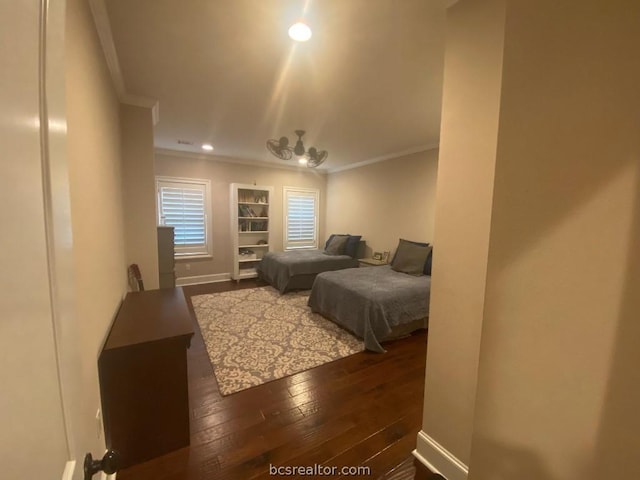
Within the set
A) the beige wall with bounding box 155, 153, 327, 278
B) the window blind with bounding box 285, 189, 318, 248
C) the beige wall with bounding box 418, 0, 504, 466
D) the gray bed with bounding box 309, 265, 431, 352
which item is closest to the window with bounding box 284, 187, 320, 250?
the window blind with bounding box 285, 189, 318, 248

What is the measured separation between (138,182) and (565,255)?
10.0ft

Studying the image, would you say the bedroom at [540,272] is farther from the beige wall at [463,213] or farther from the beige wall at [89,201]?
the beige wall at [463,213]

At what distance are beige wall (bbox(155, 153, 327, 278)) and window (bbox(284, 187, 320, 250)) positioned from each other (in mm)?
151

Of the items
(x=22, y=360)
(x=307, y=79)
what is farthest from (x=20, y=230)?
(x=307, y=79)

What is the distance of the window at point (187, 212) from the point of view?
467 cm

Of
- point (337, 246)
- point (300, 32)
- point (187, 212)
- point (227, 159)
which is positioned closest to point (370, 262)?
point (337, 246)

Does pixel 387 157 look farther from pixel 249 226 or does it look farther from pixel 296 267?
pixel 249 226


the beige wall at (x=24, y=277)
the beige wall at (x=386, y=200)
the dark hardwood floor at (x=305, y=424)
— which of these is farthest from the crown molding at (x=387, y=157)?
A: the beige wall at (x=24, y=277)

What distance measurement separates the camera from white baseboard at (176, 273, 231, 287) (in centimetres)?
493

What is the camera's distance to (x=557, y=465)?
2.07 feet

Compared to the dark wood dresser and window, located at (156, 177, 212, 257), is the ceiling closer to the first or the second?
window, located at (156, 177, 212, 257)

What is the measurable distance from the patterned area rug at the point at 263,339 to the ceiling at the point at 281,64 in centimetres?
244

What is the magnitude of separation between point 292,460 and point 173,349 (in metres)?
0.93

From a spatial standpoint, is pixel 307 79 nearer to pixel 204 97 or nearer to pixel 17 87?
pixel 204 97
